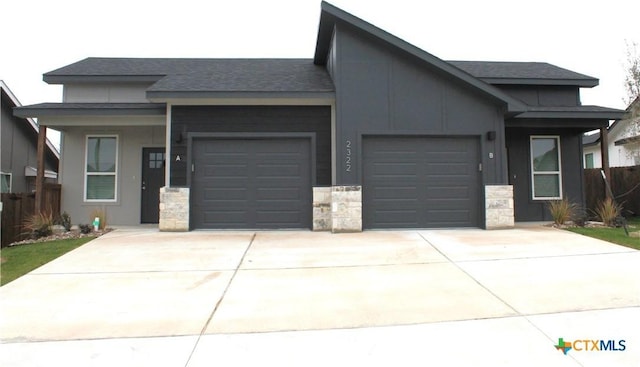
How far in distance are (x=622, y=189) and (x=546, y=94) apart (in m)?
4.43

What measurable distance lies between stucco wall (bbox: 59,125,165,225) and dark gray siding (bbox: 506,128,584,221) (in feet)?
34.4

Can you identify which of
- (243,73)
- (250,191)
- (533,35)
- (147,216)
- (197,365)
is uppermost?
(533,35)

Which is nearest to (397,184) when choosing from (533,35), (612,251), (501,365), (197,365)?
(612,251)

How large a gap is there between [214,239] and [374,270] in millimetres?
3859

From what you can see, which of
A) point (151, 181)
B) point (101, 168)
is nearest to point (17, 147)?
point (101, 168)

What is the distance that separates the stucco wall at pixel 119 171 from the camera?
1026cm

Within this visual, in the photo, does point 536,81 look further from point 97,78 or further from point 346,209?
point 97,78

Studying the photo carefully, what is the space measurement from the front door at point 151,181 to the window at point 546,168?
436 inches

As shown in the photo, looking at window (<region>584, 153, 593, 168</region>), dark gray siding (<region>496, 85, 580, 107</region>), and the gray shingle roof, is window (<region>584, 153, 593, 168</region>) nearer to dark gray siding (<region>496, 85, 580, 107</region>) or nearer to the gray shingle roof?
dark gray siding (<region>496, 85, 580, 107</region>)

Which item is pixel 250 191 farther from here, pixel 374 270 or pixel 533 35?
pixel 533 35

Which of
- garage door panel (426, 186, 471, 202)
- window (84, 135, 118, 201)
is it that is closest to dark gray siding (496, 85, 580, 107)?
garage door panel (426, 186, 471, 202)

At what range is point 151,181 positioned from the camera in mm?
10422

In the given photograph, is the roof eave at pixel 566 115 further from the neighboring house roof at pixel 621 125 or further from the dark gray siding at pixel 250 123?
the dark gray siding at pixel 250 123

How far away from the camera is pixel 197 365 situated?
274 cm
